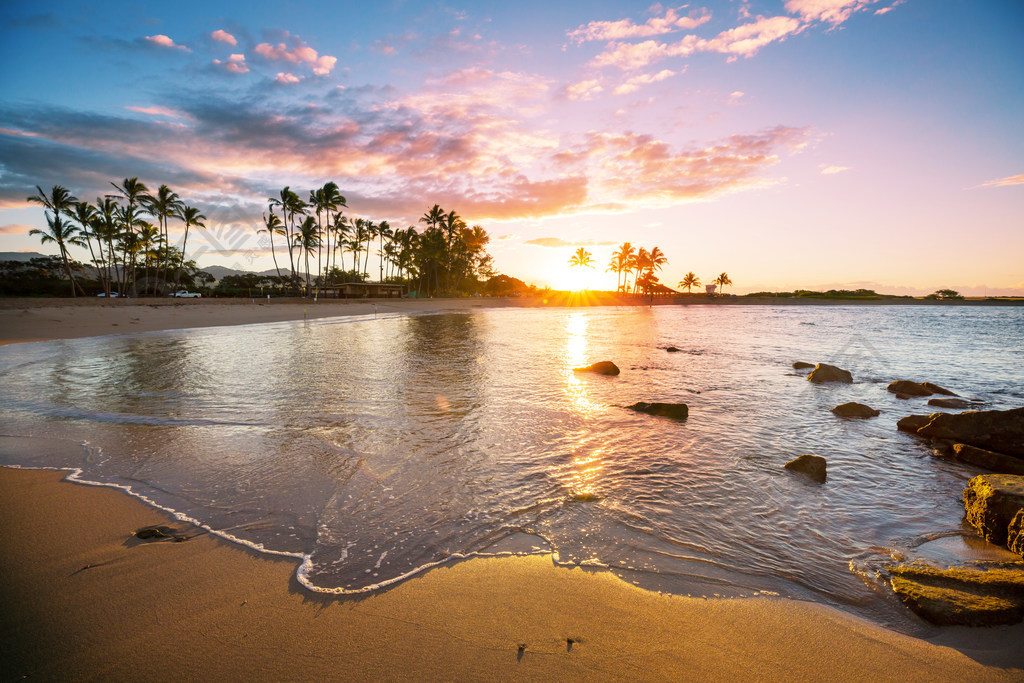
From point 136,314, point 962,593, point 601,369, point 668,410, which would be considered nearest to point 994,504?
point 962,593

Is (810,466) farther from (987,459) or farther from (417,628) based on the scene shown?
(417,628)

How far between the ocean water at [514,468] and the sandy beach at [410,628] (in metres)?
0.30

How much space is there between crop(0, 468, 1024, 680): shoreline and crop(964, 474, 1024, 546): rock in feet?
6.18

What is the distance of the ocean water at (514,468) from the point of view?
387cm

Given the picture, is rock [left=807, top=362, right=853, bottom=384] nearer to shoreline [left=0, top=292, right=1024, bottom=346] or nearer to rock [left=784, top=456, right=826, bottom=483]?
rock [left=784, top=456, right=826, bottom=483]

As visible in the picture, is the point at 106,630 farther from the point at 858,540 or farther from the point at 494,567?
the point at 858,540

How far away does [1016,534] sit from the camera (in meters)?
4.02

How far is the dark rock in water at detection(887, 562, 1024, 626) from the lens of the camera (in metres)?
3.04

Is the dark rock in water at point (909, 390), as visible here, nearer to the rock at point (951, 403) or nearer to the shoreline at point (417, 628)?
the rock at point (951, 403)

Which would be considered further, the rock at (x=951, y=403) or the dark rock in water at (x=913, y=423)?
the rock at (x=951, y=403)

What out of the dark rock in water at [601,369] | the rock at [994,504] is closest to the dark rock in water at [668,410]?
the rock at [994,504]

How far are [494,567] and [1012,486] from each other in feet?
18.7

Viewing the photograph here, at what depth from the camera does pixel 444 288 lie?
90188mm

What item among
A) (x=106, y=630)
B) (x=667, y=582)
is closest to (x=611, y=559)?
(x=667, y=582)
